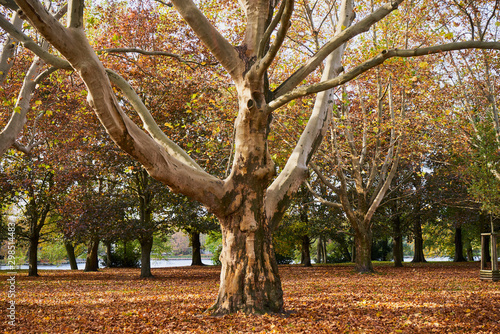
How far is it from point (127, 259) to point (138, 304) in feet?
67.8

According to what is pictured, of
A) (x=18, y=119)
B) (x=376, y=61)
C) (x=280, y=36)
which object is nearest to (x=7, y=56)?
(x=18, y=119)

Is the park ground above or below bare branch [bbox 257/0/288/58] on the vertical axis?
below

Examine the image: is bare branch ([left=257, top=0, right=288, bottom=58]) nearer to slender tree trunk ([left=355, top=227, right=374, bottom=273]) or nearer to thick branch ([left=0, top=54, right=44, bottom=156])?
thick branch ([left=0, top=54, right=44, bottom=156])

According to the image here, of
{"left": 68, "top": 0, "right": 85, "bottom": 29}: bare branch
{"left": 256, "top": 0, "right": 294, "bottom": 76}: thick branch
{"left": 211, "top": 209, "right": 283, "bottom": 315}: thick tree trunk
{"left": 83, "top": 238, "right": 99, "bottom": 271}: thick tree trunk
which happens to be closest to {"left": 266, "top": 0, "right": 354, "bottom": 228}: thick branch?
{"left": 211, "top": 209, "right": 283, "bottom": 315}: thick tree trunk

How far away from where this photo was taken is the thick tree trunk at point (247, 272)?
571 cm

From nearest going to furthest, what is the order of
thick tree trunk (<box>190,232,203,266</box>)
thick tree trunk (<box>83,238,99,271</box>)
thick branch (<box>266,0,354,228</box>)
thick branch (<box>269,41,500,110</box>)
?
1. thick branch (<box>269,41,500,110</box>)
2. thick branch (<box>266,0,354,228</box>)
3. thick tree trunk (<box>83,238,99,271</box>)
4. thick tree trunk (<box>190,232,203,266</box>)

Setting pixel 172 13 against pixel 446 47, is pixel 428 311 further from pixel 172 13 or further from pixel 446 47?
pixel 172 13

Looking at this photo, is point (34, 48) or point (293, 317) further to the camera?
point (293, 317)

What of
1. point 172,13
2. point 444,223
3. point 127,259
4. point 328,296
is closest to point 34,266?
point 127,259

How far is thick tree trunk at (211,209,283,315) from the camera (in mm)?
5715

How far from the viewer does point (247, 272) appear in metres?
5.77

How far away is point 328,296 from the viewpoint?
829 cm

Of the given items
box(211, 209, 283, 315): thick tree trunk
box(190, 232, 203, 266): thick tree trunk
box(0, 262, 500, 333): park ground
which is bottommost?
box(190, 232, 203, 266): thick tree trunk

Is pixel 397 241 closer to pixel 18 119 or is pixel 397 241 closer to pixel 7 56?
pixel 18 119
